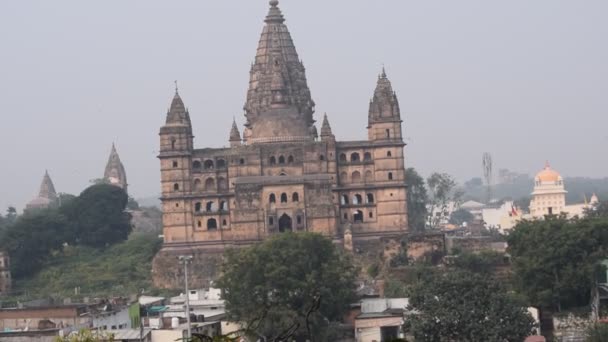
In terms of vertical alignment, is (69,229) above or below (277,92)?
below

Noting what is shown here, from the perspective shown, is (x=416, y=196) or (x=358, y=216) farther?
(x=416, y=196)

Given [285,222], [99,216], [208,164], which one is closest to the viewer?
[285,222]

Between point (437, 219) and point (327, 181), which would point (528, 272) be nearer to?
point (327, 181)

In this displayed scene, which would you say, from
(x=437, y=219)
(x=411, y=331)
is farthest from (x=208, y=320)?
(x=437, y=219)

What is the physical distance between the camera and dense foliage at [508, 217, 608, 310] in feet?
158

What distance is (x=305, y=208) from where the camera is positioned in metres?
66.9

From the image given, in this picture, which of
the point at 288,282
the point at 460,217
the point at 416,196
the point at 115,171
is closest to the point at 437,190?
the point at 416,196

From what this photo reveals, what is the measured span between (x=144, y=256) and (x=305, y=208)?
28.3ft

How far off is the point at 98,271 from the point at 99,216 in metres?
7.22

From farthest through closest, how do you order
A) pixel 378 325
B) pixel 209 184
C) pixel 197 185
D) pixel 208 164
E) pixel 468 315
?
pixel 208 164 < pixel 209 184 < pixel 197 185 < pixel 378 325 < pixel 468 315

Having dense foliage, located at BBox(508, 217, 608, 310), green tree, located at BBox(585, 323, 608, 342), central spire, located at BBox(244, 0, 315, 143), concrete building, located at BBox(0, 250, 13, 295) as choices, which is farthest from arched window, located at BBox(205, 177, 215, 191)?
green tree, located at BBox(585, 323, 608, 342)

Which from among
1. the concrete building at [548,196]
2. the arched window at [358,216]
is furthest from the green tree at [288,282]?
the concrete building at [548,196]

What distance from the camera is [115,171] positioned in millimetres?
120750

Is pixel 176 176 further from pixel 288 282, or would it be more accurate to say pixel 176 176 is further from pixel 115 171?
pixel 115 171
